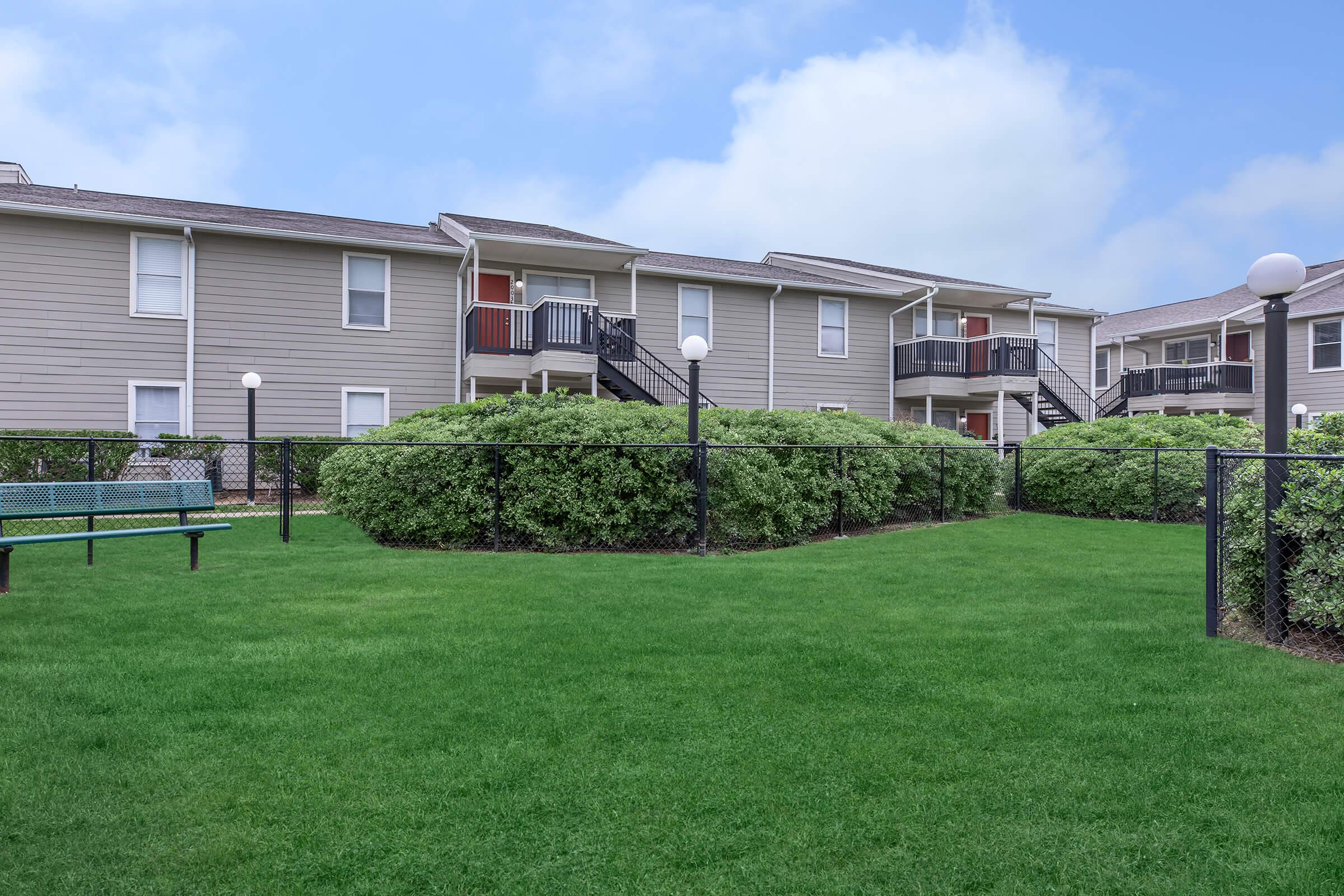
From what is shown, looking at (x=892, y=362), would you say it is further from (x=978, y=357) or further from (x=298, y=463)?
(x=298, y=463)

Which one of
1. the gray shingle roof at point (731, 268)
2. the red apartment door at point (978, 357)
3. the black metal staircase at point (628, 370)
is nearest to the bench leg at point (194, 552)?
the black metal staircase at point (628, 370)

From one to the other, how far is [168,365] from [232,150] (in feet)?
47.1

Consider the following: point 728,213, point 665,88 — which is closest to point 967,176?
point 665,88

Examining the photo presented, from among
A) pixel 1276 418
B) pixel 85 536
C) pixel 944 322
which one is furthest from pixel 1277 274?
pixel 944 322

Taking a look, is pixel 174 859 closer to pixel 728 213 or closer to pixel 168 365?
pixel 168 365

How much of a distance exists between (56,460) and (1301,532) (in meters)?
15.4

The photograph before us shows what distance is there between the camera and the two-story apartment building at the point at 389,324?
1384 centimetres

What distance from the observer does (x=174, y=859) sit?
7.67 ft

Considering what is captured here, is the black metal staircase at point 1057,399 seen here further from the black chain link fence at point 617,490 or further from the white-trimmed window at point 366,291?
the white-trimmed window at point 366,291

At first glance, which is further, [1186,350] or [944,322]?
[1186,350]

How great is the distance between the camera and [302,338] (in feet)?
50.2

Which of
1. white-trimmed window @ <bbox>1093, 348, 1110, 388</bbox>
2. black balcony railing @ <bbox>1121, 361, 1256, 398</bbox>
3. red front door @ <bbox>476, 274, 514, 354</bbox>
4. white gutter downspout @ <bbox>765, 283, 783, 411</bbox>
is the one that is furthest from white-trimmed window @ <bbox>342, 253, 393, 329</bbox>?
white-trimmed window @ <bbox>1093, 348, 1110, 388</bbox>

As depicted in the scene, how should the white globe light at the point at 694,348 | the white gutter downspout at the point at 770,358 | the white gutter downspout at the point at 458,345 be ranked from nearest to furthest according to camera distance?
the white globe light at the point at 694,348 < the white gutter downspout at the point at 458,345 < the white gutter downspout at the point at 770,358

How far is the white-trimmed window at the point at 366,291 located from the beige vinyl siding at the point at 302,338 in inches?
4.3
